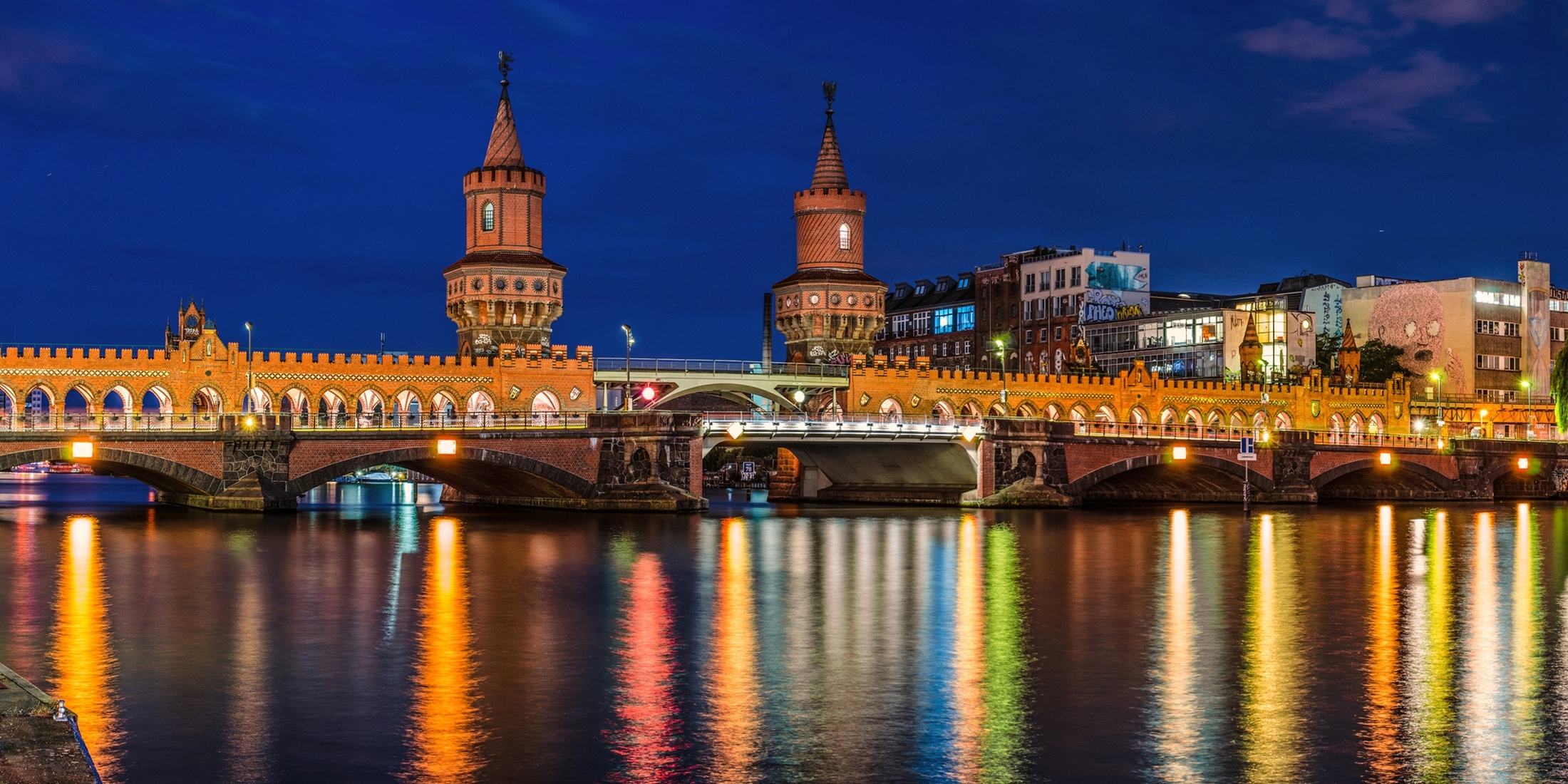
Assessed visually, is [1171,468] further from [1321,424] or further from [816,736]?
[816,736]

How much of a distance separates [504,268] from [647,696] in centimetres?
7260

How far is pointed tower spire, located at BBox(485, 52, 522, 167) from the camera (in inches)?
3851

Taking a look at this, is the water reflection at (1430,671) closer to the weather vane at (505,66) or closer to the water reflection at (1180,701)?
the water reflection at (1180,701)

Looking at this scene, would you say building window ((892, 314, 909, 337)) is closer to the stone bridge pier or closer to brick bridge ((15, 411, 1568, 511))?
brick bridge ((15, 411, 1568, 511))

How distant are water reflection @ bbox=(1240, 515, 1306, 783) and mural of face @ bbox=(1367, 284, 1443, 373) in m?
104

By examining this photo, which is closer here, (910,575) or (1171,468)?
(910,575)

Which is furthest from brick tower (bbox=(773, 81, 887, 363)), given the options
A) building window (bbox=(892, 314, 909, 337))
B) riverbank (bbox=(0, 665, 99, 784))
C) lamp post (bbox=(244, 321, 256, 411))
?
riverbank (bbox=(0, 665, 99, 784))

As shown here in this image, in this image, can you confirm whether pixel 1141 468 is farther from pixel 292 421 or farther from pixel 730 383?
pixel 292 421

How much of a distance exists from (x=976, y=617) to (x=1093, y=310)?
120 metres

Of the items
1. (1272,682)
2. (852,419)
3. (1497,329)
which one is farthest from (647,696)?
(1497,329)

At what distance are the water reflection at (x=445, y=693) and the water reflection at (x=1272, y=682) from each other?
9801mm

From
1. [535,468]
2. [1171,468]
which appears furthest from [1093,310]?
[535,468]

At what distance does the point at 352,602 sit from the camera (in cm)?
3725

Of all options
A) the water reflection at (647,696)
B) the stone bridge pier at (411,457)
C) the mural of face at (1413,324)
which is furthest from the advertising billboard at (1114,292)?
the water reflection at (647,696)
